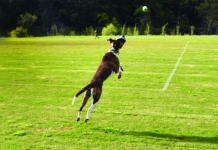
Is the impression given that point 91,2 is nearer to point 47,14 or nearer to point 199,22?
point 47,14

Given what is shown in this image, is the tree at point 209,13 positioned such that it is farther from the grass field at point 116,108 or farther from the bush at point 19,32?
the grass field at point 116,108

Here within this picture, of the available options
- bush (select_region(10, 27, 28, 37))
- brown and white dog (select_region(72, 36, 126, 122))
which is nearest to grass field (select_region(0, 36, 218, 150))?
brown and white dog (select_region(72, 36, 126, 122))

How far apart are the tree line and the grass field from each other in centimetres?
5588

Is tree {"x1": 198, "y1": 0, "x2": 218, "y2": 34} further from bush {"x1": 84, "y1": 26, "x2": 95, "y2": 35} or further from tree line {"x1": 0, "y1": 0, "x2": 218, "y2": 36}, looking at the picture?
bush {"x1": 84, "y1": 26, "x2": 95, "y2": 35}

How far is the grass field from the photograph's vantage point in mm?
10273

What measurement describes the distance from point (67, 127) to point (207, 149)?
12.7 feet

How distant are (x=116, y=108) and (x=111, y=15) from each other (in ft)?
242

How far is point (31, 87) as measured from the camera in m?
18.1

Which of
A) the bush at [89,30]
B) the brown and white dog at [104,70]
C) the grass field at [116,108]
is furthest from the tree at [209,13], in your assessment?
the brown and white dog at [104,70]

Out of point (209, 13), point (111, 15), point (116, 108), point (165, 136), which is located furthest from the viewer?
point (111, 15)

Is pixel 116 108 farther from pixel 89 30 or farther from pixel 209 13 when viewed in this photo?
pixel 209 13

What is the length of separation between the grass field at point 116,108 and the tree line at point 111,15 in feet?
183

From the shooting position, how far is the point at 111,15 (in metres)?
86.4

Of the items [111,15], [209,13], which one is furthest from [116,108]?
[111,15]
